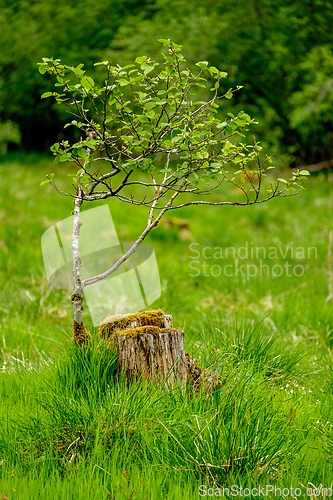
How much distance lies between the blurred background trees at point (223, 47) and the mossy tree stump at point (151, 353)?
10.1 metres

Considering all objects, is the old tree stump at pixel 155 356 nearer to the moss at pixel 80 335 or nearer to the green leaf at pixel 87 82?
the moss at pixel 80 335

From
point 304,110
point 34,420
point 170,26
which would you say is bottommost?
point 34,420

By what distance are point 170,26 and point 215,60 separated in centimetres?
193

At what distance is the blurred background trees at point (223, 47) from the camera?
555 inches

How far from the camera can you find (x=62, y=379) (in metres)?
2.89

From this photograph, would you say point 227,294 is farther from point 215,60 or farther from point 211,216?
point 215,60

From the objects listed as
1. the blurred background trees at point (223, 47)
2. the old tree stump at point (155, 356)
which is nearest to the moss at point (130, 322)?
the old tree stump at point (155, 356)

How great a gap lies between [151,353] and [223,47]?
596 inches

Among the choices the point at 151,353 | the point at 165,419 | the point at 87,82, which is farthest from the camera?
the point at 151,353

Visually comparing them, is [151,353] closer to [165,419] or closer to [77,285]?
[165,419]

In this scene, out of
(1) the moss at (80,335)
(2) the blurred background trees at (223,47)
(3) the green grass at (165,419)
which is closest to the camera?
(3) the green grass at (165,419)

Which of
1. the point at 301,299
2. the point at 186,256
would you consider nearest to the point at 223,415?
the point at 301,299

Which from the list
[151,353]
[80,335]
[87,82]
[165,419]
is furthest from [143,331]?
[87,82]

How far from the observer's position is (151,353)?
2875mm
